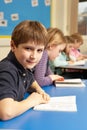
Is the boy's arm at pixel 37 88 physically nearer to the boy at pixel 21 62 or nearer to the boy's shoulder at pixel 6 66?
the boy at pixel 21 62

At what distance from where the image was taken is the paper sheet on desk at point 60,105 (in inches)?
45.7

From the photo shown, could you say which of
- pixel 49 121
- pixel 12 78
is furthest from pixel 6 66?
pixel 49 121

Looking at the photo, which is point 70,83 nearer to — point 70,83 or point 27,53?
point 70,83

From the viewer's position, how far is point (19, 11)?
3.73 metres

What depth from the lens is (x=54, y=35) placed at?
1848 mm

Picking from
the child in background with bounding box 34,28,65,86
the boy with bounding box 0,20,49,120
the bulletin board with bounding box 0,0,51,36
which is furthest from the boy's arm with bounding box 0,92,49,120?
the bulletin board with bounding box 0,0,51,36

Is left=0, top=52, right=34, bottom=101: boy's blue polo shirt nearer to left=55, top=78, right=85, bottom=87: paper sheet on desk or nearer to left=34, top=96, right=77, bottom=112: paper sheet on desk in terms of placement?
left=34, top=96, right=77, bottom=112: paper sheet on desk

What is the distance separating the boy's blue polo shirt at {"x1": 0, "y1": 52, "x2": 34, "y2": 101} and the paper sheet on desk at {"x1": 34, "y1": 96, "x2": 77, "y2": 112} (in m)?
0.14

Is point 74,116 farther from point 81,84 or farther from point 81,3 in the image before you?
point 81,3

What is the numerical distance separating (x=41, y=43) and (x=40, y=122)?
0.41 m

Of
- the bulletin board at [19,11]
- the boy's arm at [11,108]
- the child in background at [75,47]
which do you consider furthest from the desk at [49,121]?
the bulletin board at [19,11]

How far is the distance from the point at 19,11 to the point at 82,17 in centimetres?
126

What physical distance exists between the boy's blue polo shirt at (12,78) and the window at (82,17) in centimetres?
324

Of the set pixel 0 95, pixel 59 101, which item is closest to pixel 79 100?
pixel 59 101
